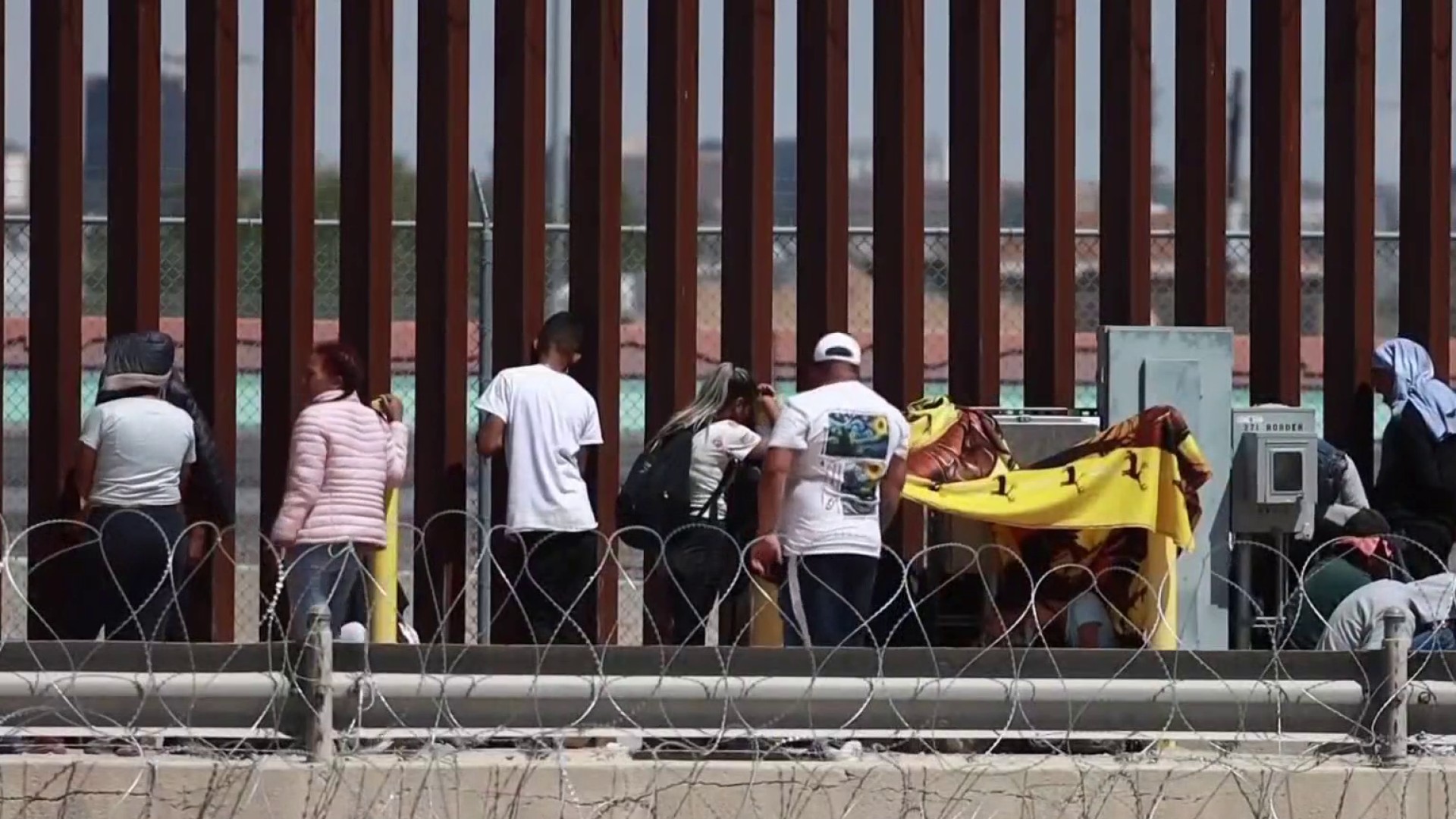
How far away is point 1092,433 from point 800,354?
3.85 ft

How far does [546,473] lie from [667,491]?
435 mm

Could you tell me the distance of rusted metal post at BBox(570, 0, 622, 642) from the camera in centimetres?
866

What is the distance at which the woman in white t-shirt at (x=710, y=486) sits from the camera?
25.9ft

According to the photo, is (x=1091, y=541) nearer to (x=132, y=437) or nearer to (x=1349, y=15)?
(x=1349, y=15)

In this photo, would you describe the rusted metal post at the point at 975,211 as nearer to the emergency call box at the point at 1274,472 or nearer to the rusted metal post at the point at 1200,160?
the rusted metal post at the point at 1200,160

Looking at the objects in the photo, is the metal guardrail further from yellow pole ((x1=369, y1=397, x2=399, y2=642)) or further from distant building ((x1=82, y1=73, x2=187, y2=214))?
distant building ((x1=82, y1=73, x2=187, y2=214))

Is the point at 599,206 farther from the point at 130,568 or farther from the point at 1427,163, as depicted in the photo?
the point at 1427,163

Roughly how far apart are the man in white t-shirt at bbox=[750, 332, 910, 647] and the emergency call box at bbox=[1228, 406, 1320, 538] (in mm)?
1464

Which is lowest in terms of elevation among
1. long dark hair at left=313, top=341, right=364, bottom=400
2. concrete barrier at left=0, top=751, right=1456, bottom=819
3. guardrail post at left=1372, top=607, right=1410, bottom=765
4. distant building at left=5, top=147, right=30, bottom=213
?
concrete barrier at left=0, top=751, right=1456, bottom=819

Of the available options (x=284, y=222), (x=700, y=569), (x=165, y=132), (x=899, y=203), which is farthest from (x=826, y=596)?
(x=165, y=132)

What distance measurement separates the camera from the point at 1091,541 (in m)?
7.78

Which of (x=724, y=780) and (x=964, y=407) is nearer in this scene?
(x=724, y=780)

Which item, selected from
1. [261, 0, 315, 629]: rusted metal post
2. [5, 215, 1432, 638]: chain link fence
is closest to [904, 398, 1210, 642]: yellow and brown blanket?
[261, 0, 315, 629]: rusted metal post

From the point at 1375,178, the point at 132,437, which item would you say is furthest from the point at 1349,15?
the point at 132,437
